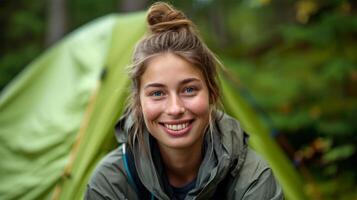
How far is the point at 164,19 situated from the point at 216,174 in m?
0.66

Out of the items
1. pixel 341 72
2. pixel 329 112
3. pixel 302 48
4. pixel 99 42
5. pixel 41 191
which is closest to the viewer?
pixel 41 191

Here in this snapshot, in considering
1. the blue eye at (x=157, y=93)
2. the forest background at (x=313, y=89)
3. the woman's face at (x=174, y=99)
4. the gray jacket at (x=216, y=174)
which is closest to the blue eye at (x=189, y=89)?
the woman's face at (x=174, y=99)

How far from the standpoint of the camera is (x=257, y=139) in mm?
3098

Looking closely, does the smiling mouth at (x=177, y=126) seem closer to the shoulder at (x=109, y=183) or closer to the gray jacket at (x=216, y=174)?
the gray jacket at (x=216, y=174)

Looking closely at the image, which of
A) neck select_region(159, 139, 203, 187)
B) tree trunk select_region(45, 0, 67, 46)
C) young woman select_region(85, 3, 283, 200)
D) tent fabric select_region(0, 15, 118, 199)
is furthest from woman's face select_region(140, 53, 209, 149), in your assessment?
tree trunk select_region(45, 0, 67, 46)

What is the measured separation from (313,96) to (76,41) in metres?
2.72

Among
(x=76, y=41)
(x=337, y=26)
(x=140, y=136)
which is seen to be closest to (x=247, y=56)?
(x=337, y=26)

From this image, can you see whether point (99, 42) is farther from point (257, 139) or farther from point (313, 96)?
point (313, 96)

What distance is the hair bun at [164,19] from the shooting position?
1.92 meters

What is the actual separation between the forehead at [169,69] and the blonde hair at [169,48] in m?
0.02

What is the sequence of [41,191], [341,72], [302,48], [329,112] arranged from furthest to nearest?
[302,48] → [329,112] → [341,72] → [41,191]

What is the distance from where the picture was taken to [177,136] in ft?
6.19

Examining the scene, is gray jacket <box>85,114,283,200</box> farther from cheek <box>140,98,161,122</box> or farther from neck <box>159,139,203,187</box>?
cheek <box>140,98,161,122</box>

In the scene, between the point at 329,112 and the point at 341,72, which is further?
the point at 329,112
